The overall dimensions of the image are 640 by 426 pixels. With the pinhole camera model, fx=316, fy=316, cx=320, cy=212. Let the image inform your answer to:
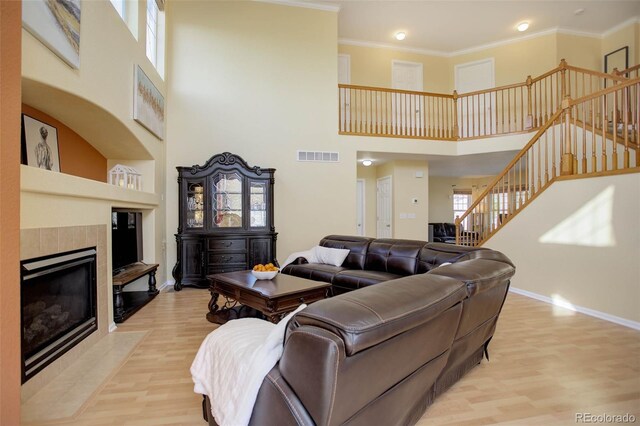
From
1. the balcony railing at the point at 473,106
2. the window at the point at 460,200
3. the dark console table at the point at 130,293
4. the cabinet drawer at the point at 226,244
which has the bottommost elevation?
the dark console table at the point at 130,293

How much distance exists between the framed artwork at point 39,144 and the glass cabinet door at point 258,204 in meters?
2.51

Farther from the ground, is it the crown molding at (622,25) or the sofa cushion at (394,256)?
the crown molding at (622,25)

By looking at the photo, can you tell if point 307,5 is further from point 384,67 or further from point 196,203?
point 196,203

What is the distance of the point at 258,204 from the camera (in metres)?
5.14

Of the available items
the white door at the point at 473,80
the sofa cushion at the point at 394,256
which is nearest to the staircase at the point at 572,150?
the white door at the point at 473,80

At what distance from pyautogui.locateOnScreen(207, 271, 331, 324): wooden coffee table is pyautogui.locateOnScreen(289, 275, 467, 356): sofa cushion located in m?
1.57

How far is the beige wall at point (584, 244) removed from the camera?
130 inches

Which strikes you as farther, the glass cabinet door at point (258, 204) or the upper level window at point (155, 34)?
the glass cabinet door at point (258, 204)

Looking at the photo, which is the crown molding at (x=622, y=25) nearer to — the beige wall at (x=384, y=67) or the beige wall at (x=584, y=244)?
the beige wall at (x=384, y=67)

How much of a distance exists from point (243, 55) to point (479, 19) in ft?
15.7

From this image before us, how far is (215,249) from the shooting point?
16.0 feet

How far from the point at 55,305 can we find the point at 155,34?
170 inches

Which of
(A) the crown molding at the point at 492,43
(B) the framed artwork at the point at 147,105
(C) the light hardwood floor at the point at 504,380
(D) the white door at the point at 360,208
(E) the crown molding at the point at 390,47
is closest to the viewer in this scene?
(C) the light hardwood floor at the point at 504,380

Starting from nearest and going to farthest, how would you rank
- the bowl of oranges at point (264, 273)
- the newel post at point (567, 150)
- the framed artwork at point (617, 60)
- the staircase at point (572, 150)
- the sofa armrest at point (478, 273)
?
the sofa armrest at point (478, 273) < the bowl of oranges at point (264, 273) < the staircase at point (572, 150) < the newel post at point (567, 150) < the framed artwork at point (617, 60)
